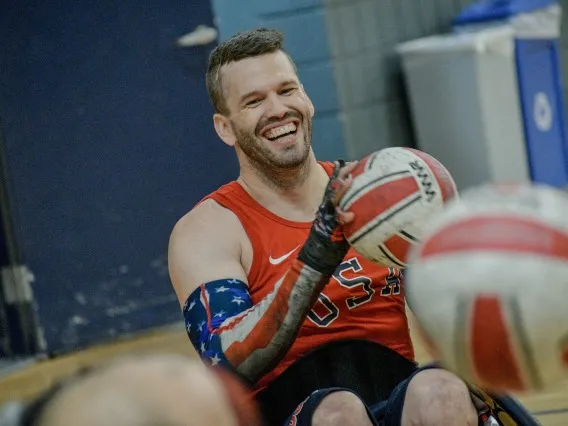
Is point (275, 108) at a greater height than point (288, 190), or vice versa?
point (275, 108)

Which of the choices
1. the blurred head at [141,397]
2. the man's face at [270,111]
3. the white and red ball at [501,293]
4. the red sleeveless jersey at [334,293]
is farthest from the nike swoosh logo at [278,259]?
the blurred head at [141,397]

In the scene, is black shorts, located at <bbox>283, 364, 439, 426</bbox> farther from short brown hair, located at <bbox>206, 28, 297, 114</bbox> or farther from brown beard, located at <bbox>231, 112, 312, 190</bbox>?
short brown hair, located at <bbox>206, 28, 297, 114</bbox>

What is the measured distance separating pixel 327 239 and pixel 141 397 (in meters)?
1.10

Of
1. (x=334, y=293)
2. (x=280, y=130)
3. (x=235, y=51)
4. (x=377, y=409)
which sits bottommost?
(x=377, y=409)

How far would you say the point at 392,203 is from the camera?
2.28 metres

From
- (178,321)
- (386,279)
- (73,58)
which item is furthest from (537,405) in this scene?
(73,58)

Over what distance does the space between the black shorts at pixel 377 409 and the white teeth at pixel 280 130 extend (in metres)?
0.76

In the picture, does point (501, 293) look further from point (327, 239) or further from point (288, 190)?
point (288, 190)

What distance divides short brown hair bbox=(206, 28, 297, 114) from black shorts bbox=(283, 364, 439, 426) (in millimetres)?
938

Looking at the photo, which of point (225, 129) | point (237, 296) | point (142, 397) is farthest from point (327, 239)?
point (142, 397)

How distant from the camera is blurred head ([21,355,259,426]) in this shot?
1287mm

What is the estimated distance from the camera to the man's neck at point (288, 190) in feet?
9.53

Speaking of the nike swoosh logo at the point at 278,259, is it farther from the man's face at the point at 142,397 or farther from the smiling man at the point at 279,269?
the man's face at the point at 142,397

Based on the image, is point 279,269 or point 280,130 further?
point 280,130
